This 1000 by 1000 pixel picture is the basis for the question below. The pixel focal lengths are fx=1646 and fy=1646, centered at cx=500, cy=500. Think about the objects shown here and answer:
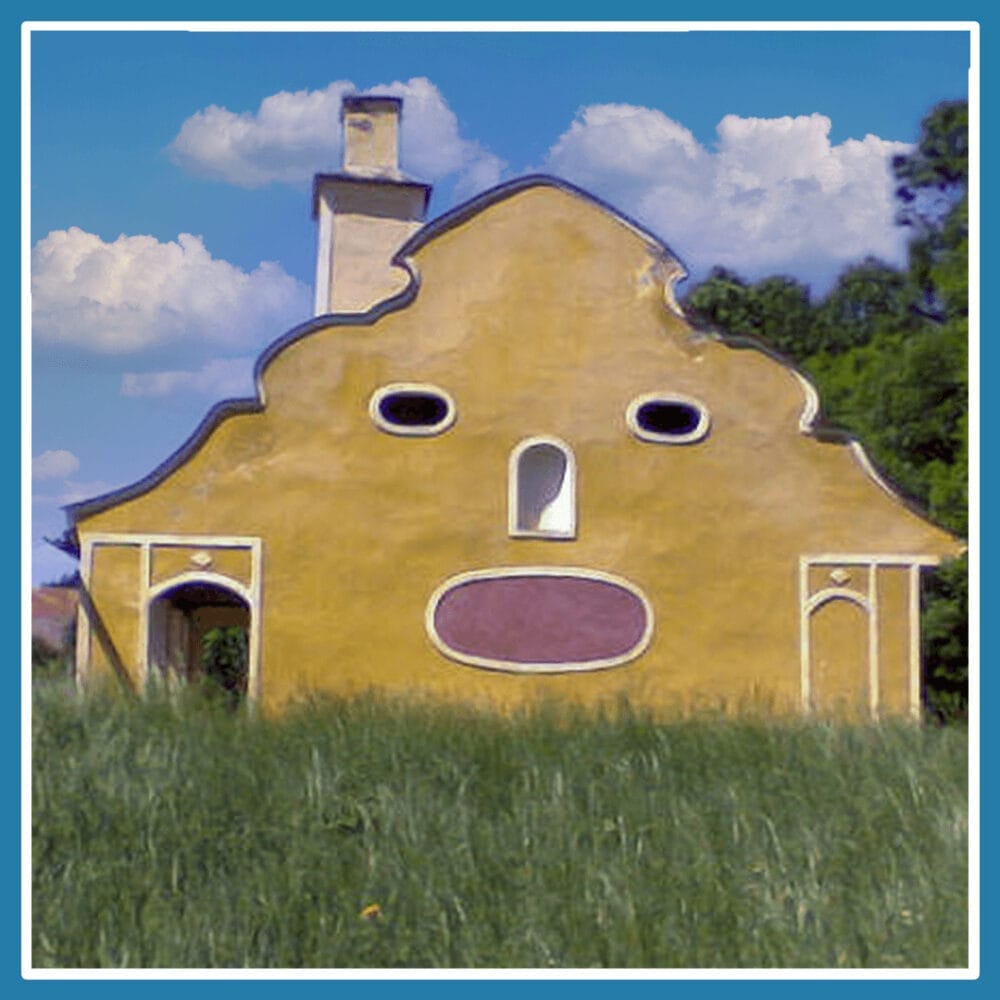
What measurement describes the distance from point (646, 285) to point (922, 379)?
7234mm

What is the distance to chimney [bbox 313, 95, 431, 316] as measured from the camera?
1459 cm

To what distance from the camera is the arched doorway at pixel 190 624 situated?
12477 millimetres

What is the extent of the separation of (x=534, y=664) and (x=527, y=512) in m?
1.24

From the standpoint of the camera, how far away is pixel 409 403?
43.4ft

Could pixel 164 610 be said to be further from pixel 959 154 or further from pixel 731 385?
pixel 959 154

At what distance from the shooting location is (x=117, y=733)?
11.1 m

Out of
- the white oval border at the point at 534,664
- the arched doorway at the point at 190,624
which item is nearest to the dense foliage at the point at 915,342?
the white oval border at the point at 534,664

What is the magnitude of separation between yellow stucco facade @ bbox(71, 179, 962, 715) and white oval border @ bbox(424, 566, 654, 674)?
2 centimetres

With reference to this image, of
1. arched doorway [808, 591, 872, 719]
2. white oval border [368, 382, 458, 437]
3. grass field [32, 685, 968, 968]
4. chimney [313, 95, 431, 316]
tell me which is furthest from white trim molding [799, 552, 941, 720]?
chimney [313, 95, 431, 316]

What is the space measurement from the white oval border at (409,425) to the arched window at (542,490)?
589 millimetres

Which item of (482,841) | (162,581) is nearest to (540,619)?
(162,581)

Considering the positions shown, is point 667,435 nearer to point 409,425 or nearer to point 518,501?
point 518,501

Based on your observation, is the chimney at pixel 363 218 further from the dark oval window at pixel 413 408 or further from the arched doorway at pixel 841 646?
the arched doorway at pixel 841 646

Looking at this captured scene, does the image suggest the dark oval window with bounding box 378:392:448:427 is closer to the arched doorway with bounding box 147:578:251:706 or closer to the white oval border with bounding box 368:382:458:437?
the white oval border with bounding box 368:382:458:437
